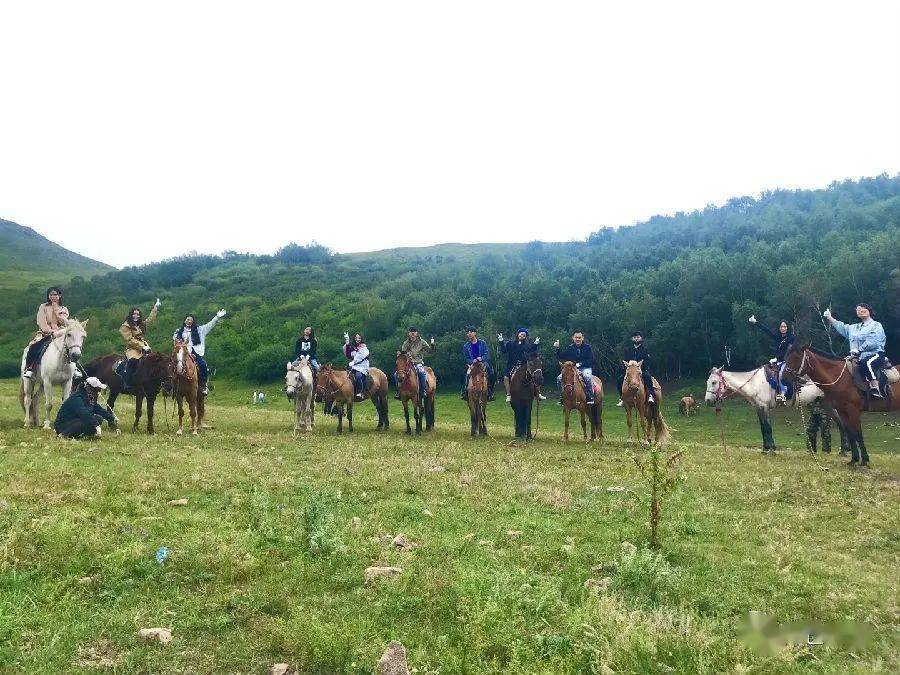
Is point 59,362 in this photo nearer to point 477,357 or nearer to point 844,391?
point 477,357

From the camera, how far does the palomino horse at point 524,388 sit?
18609mm

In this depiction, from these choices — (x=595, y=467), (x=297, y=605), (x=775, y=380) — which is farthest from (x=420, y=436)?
(x=297, y=605)

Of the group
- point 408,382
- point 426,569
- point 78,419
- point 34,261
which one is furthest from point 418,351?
point 34,261

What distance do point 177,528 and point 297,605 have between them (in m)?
2.57

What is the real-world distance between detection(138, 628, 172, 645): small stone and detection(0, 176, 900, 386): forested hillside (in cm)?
4497

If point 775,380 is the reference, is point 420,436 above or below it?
below

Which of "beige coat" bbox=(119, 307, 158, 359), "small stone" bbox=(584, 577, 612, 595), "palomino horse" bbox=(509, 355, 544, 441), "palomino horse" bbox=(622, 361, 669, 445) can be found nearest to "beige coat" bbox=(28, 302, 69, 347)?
"beige coat" bbox=(119, 307, 158, 359)

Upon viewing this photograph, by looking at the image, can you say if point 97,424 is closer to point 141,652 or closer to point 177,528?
point 177,528

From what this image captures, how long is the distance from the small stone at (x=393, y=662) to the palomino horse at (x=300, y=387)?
1474 centimetres

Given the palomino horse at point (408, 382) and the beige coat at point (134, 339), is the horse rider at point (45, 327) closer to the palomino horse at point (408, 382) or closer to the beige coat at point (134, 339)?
the beige coat at point (134, 339)

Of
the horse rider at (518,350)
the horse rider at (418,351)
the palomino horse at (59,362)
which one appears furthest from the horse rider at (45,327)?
the horse rider at (518,350)

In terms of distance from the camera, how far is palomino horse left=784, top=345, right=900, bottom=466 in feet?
47.2

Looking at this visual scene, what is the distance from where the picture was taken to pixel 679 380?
4838 centimetres

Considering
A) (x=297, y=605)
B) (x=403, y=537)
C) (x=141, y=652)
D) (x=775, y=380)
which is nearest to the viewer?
(x=141, y=652)
